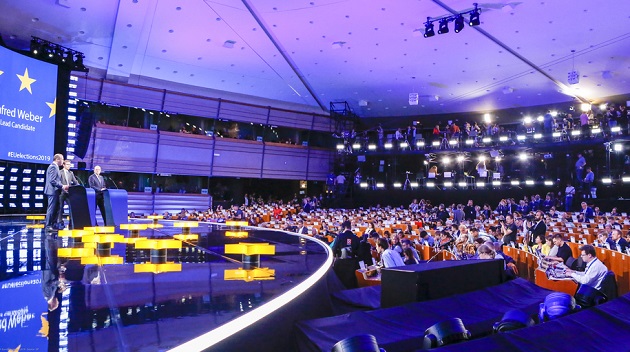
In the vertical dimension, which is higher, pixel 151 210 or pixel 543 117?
pixel 543 117

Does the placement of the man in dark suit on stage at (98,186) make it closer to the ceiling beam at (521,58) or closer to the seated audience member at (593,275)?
the seated audience member at (593,275)

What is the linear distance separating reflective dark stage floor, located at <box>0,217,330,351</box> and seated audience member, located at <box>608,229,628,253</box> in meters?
6.41

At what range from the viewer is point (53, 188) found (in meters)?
6.71

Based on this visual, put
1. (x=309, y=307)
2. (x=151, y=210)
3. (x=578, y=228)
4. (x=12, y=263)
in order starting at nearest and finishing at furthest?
(x=309, y=307) → (x=12, y=263) → (x=578, y=228) → (x=151, y=210)

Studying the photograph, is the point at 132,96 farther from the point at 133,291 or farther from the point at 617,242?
the point at 133,291

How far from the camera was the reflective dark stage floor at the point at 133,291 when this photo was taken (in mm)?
1898

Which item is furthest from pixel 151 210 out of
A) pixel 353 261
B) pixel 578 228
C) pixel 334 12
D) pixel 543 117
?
pixel 543 117

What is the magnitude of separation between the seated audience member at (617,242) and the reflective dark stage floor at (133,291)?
21.0 ft

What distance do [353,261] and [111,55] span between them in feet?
41.2

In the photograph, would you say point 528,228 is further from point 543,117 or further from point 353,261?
point 543,117

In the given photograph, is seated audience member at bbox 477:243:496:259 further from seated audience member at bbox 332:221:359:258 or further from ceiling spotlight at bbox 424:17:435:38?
ceiling spotlight at bbox 424:17:435:38

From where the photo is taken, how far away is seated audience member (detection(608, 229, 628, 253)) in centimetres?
831

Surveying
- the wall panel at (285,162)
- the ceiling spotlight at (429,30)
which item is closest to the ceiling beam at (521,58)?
the ceiling spotlight at (429,30)

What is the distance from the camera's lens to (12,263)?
369 centimetres
